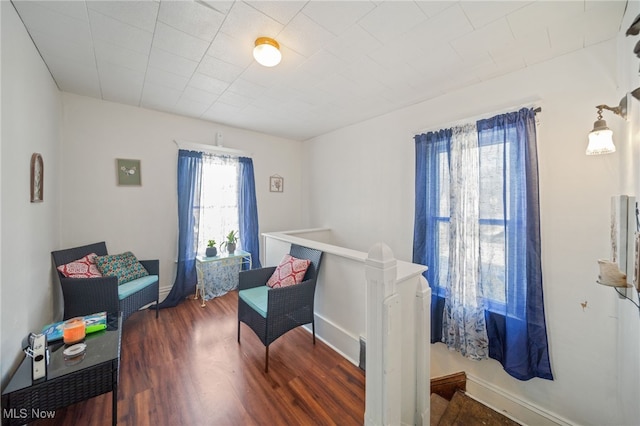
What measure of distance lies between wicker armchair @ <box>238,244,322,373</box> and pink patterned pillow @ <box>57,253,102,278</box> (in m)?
1.44

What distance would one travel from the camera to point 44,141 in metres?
2.01

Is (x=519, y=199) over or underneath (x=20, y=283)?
over

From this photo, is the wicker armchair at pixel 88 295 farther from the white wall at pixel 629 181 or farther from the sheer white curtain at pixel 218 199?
the white wall at pixel 629 181

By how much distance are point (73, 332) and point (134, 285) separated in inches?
38.7

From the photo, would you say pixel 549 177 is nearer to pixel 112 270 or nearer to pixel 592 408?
pixel 592 408

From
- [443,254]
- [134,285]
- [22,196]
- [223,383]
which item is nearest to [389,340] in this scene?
[223,383]

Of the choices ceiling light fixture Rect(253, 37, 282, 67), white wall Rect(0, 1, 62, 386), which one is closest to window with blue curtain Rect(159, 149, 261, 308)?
white wall Rect(0, 1, 62, 386)

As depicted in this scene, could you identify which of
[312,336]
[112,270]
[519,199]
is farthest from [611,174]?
[112,270]

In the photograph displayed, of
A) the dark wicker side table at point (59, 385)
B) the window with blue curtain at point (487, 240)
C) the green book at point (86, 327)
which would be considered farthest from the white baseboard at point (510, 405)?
the green book at point (86, 327)

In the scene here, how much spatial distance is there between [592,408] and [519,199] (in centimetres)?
163

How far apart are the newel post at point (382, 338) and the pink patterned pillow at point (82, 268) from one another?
8.76 ft

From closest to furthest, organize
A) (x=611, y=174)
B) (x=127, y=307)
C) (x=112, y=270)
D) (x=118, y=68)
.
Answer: (x=611, y=174) → (x=118, y=68) → (x=127, y=307) → (x=112, y=270)

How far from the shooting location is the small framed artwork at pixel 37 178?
1723 millimetres

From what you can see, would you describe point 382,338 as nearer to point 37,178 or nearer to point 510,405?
point 510,405
